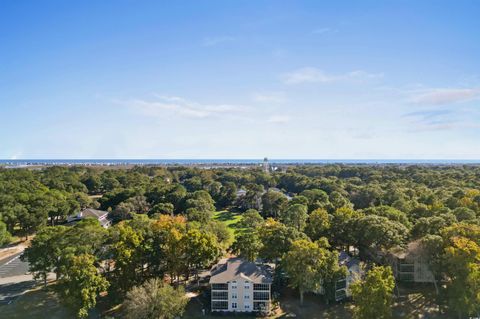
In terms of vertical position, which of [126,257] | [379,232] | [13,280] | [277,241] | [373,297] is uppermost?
[379,232]

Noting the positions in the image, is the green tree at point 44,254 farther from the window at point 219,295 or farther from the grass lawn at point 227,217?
the grass lawn at point 227,217

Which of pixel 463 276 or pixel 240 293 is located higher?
pixel 463 276

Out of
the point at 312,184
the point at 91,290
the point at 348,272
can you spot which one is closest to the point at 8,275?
the point at 91,290

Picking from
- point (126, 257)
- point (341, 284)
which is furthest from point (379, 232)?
point (126, 257)

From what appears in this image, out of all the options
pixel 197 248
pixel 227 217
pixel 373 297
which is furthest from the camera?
pixel 227 217

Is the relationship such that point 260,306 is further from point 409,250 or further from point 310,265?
point 409,250

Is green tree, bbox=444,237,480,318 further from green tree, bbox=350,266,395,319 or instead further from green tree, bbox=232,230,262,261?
green tree, bbox=232,230,262,261
